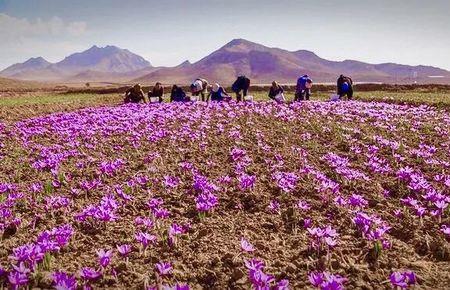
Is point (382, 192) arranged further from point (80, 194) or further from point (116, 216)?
point (80, 194)

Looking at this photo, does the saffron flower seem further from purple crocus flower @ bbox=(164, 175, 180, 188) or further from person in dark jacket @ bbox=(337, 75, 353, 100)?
person in dark jacket @ bbox=(337, 75, 353, 100)

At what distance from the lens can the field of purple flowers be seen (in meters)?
5.05

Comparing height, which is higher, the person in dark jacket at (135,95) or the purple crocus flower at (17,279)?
the person in dark jacket at (135,95)

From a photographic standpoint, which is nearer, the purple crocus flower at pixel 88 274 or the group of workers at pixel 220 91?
the purple crocus flower at pixel 88 274

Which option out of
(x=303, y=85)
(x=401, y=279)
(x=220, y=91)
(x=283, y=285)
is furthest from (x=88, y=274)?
(x=303, y=85)

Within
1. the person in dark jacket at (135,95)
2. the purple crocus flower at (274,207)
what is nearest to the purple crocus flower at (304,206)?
the purple crocus flower at (274,207)

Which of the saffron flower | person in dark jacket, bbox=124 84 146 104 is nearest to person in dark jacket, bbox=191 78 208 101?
person in dark jacket, bbox=124 84 146 104

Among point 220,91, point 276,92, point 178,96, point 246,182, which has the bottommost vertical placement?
point 246,182

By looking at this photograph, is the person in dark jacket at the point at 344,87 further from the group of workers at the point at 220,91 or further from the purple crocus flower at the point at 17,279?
the purple crocus flower at the point at 17,279

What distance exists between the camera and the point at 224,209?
23.7 feet

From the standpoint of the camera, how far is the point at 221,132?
13.6 m

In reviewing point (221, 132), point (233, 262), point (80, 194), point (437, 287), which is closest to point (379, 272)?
point (437, 287)

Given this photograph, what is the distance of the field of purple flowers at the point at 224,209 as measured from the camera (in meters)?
5.05

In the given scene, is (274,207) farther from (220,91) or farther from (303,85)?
(303,85)
